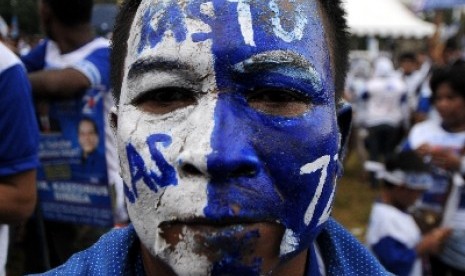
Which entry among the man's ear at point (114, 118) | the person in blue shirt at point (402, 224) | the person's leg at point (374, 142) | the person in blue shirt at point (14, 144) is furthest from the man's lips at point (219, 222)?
the person's leg at point (374, 142)

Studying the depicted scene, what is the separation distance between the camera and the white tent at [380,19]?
15875 mm

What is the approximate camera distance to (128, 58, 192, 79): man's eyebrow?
1299 millimetres

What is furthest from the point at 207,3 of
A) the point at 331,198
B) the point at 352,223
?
the point at 352,223

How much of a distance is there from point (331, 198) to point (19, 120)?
1.27 m

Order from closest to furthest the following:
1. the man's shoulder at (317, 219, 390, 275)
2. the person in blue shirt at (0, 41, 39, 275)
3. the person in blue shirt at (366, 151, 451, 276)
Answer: the man's shoulder at (317, 219, 390, 275) < the person in blue shirt at (0, 41, 39, 275) < the person in blue shirt at (366, 151, 451, 276)

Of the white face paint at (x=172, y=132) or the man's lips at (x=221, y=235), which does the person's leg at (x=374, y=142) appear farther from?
the man's lips at (x=221, y=235)

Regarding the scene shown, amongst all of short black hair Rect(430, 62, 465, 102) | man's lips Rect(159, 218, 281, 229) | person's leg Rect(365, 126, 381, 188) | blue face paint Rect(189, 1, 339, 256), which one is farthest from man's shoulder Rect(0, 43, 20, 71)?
person's leg Rect(365, 126, 381, 188)

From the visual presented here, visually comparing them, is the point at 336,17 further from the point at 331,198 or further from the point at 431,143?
the point at 431,143

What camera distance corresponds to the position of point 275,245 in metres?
1.25

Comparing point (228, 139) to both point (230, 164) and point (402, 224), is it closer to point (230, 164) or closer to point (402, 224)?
point (230, 164)

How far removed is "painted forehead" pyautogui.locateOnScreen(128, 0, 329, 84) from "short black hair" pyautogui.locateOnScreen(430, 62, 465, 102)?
3011 millimetres

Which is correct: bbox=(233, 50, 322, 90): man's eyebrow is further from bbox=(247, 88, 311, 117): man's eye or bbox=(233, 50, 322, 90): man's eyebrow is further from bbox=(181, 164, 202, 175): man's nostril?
bbox=(181, 164, 202, 175): man's nostril

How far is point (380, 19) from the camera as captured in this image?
16.1 meters

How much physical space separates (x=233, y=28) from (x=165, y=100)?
0.21m
